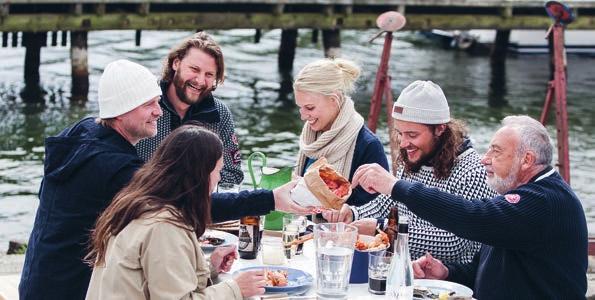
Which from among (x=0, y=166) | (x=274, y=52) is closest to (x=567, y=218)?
(x=0, y=166)

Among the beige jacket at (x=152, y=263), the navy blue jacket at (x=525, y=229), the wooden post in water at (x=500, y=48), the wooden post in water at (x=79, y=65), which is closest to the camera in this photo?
the beige jacket at (x=152, y=263)

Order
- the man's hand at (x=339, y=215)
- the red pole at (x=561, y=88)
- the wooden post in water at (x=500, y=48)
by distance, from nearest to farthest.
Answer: the man's hand at (x=339, y=215) → the red pole at (x=561, y=88) → the wooden post in water at (x=500, y=48)

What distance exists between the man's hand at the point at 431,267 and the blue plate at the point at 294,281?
1.63 ft

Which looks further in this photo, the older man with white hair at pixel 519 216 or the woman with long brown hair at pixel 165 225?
the older man with white hair at pixel 519 216

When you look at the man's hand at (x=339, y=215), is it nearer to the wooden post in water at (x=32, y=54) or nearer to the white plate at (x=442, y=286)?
the white plate at (x=442, y=286)

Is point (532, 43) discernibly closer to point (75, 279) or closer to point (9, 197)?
point (9, 197)

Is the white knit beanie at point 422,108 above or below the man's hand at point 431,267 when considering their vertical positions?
above

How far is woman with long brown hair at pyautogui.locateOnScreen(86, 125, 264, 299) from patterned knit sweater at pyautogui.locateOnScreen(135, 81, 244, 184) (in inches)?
88.1

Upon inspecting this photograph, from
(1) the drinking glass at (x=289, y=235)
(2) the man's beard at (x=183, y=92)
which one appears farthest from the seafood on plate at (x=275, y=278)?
(2) the man's beard at (x=183, y=92)

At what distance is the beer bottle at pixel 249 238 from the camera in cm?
498

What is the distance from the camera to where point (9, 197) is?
Result: 13.6m

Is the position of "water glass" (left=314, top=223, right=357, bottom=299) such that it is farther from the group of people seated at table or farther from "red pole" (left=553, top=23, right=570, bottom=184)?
"red pole" (left=553, top=23, right=570, bottom=184)

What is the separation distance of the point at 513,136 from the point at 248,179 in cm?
947

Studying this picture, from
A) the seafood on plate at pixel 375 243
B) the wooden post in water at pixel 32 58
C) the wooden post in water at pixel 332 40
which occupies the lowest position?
the wooden post in water at pixel 32 58
